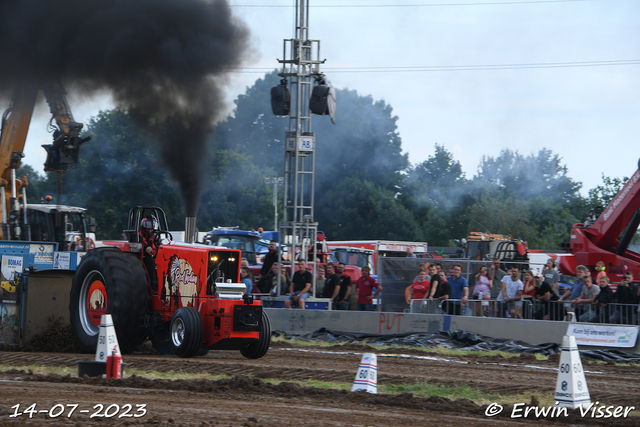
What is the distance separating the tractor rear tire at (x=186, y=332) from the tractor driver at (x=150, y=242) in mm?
963

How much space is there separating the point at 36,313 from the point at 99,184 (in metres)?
38.3

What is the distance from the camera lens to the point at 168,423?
5.86 metres

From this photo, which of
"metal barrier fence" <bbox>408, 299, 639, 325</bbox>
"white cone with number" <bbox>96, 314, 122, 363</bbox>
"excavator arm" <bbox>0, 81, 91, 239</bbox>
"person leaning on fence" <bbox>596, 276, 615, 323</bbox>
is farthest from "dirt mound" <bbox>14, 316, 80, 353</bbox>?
"person leaning on fence" <bbox>596, 276, 615, 323</bbox>

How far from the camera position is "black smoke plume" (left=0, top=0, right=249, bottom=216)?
14.1 meters

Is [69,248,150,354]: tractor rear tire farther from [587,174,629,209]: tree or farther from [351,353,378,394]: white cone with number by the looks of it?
[587,174,629,209]: tree

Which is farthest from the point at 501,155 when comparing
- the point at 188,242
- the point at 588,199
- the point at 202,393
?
the point at 202,393

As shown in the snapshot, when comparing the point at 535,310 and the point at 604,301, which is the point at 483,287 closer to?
the point at 535,310

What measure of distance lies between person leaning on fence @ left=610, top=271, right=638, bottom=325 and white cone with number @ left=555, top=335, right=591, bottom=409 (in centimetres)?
683

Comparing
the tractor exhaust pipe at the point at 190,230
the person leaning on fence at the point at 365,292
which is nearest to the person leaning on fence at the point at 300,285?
the person leaning on fence at the point at 365,292

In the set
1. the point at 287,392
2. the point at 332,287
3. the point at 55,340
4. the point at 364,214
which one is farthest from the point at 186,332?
the point at 364,214

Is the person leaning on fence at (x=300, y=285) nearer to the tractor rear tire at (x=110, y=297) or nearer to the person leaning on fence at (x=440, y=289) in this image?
the person leaning on fence at (x=440, y=289)

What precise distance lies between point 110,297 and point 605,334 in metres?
8.30

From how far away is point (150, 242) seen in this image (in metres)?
11.2

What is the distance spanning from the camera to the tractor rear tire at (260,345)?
35.4 feet
